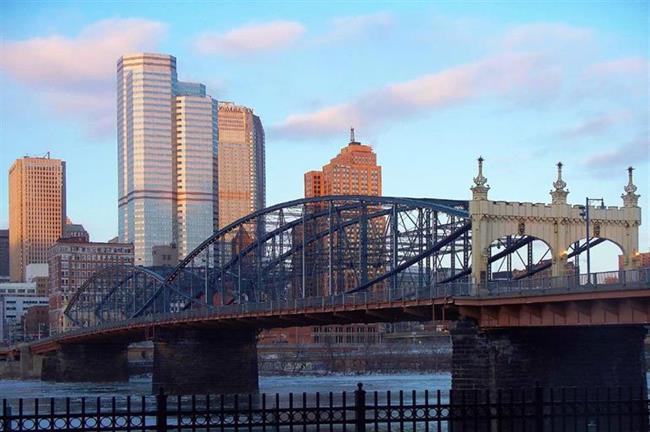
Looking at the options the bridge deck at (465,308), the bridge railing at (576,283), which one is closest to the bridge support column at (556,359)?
the bridge deck at (465,308)

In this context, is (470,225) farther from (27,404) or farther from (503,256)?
(27,404)

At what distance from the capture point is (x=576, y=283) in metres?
60.8

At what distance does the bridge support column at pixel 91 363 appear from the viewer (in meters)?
160

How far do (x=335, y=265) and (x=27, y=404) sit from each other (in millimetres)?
29955

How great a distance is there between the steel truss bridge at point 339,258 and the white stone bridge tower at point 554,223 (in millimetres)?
1850

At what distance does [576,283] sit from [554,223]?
17.6 metres

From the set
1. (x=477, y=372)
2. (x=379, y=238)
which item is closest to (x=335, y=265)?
(x=379, y=238)

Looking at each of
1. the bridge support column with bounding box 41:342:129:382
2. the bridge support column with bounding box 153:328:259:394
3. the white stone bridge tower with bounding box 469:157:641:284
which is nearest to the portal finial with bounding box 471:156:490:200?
the white stone bridge tower with bounding box 469:157:641:284

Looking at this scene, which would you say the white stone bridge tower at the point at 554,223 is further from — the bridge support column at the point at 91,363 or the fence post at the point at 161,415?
the bridge support column at the point at 91,363

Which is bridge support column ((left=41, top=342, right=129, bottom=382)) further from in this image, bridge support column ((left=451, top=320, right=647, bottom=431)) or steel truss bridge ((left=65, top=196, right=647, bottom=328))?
bridge support column ((left=451, top=320, right=647, bottom=431))

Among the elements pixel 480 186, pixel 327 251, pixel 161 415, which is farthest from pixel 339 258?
pixel 161 415

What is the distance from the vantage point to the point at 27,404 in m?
103

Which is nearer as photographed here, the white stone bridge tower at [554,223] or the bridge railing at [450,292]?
the bridge railing at [450,292]

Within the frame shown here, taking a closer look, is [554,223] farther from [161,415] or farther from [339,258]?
[161,415]
